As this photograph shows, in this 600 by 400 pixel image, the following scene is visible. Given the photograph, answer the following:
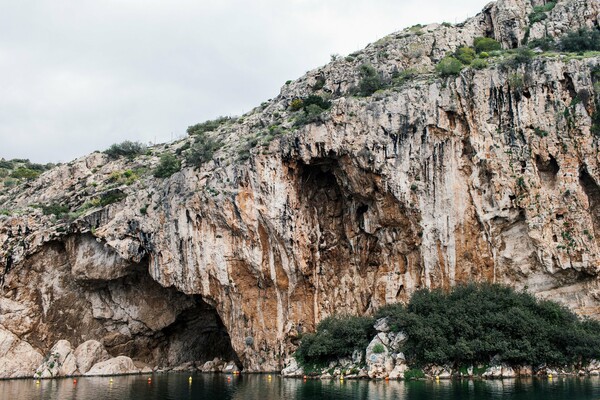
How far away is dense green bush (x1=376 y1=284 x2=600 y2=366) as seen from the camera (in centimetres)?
3188

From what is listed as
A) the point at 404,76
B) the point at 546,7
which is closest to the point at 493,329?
the point at 404,76

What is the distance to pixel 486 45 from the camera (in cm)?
5131

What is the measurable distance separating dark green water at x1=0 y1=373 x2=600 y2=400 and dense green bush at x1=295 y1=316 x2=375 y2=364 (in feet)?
8.18

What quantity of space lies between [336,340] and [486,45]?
1269 inches

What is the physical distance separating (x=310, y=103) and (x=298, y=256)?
47.9ft

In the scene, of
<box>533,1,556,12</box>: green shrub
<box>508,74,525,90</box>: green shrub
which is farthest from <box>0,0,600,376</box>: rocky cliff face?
<box>533,1,556,12</box>: green shrub

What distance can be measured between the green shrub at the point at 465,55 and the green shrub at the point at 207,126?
24234mm

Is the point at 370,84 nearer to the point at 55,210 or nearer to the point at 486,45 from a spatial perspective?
the point at 486,45

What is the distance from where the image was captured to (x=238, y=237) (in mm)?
41844

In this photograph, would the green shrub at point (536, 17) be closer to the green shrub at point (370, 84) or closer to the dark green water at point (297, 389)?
the green shrub at point (370, 84)

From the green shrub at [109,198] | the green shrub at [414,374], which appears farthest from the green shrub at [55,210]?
the green shrub at [414,374]

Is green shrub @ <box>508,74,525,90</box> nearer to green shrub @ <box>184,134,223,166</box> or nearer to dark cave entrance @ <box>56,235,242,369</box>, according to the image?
green shrub @ <box>184,134,223,166</box>

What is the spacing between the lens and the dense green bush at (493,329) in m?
31.9

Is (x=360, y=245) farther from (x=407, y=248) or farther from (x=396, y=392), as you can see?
(x=396, y=392)
